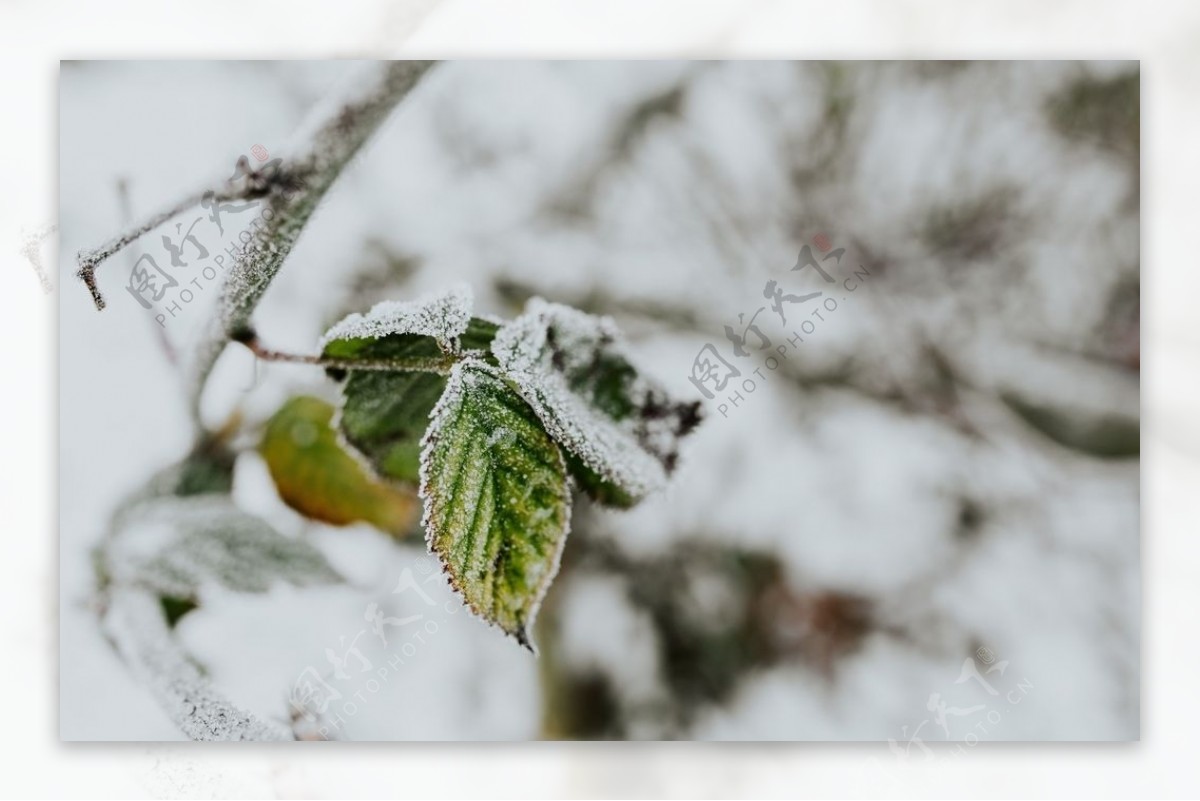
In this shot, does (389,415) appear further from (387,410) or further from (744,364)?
(744,364)

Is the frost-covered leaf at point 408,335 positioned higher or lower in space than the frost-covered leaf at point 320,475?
higher

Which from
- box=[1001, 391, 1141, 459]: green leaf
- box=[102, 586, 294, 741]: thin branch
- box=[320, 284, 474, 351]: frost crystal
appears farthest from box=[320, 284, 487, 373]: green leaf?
box=[1001, 391, 1141, 459]: green leaf

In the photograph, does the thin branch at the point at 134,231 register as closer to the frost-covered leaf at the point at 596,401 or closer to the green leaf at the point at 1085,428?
the frost-covered leaf at the point at 596,401

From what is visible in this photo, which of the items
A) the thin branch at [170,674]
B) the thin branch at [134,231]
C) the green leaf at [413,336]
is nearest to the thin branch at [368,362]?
the green leaf at [413,336]

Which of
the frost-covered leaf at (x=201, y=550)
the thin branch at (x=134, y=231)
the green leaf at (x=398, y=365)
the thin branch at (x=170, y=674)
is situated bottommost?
the thin branch at (x=170, y=674)

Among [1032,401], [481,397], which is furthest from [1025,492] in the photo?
[481,397]

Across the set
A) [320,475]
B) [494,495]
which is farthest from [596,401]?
Result: [320,475]
